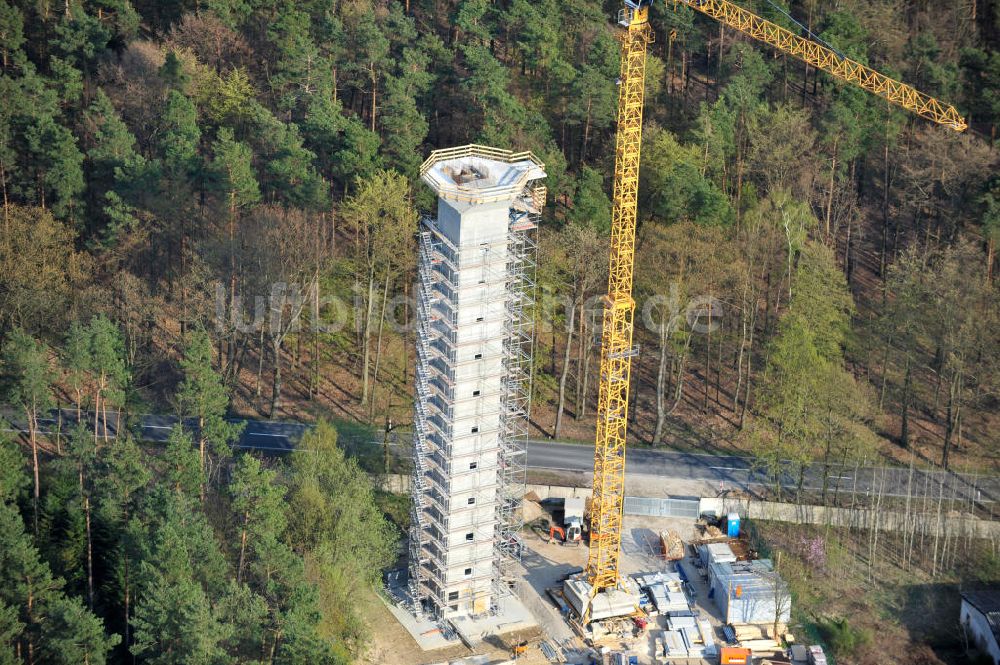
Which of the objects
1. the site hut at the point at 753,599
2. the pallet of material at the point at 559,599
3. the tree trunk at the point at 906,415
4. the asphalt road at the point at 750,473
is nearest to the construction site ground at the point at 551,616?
the pallet of material at the point at 559,599

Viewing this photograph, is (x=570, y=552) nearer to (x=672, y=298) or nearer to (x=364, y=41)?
(x=672, y=298)

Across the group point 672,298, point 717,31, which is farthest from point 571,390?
point 717,31

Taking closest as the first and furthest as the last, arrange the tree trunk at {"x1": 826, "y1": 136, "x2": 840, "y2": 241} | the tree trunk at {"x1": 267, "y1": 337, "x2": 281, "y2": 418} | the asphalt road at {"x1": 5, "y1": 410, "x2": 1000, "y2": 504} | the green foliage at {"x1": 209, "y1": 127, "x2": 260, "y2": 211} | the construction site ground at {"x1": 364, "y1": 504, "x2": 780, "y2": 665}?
the construction site ground at {"x1": 364, "y1": 504, "x2": 780, "y2": 665} → the asphalt road at {"x1": 5, "y1": 410, "x2": 1000, "y2": 504} → the tree trunk at {"x1": 267, "y1": 337, "x2": 281, "y2": 418} → the green foliage at {"x1": 209, "y1": 127, "x2": 260, "y2": 211} → the tree trunk at {"x1": 826, "y1": 136, "x2": 840, "y2": 241}

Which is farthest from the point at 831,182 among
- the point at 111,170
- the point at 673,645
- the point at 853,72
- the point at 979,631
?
the point at 111,170

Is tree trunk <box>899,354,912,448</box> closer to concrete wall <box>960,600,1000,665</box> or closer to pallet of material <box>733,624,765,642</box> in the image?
concrete wall <box>960,600,1000,665</box>

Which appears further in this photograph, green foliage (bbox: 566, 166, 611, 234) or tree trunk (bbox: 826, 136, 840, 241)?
tree trunk (bbox: 826, 136, 840, 241)

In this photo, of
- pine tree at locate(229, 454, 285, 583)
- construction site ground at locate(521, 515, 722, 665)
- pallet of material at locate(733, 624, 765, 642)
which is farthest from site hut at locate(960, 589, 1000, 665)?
pine tree at locate(229, 454, 285, 583)
